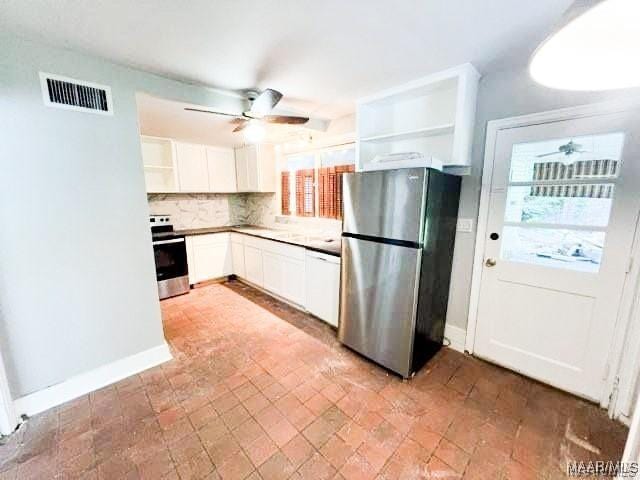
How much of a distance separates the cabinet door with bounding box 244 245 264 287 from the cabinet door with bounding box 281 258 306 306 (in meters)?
0.55

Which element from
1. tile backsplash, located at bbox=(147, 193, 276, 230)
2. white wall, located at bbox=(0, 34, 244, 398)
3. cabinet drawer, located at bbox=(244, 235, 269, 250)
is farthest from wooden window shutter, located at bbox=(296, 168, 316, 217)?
white wall, located at bbox=(0, 34, 244, 398)

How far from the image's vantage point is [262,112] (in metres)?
2.12

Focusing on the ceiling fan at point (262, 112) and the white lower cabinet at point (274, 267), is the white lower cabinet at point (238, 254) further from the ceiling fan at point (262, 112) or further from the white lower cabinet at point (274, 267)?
the ceiling fan at point (262, 112)

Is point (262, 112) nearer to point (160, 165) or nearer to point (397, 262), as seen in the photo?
point (397, 262)

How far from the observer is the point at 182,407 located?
69.7 inches

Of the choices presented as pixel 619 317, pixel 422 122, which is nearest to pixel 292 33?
pixel 422 122

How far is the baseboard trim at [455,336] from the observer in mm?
2350

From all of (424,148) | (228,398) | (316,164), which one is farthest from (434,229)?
(316,164)

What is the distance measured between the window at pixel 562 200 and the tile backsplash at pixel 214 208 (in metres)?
3.25

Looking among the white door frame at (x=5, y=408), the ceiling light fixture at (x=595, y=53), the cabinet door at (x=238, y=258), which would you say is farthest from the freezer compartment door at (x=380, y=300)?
the white door frame at (x=5, y=408)

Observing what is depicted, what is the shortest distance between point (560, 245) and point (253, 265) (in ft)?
10.8

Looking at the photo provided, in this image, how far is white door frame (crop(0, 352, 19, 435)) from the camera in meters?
1.55

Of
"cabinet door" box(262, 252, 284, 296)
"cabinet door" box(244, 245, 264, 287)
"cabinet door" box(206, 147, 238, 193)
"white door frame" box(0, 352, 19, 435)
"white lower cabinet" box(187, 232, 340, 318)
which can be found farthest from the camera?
"cabinet door" box(206, 147, 238, 193)

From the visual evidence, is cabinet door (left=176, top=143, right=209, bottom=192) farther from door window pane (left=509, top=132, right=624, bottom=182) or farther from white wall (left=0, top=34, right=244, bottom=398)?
door window pane (left=509, top=132, right=624, bottom=182)
